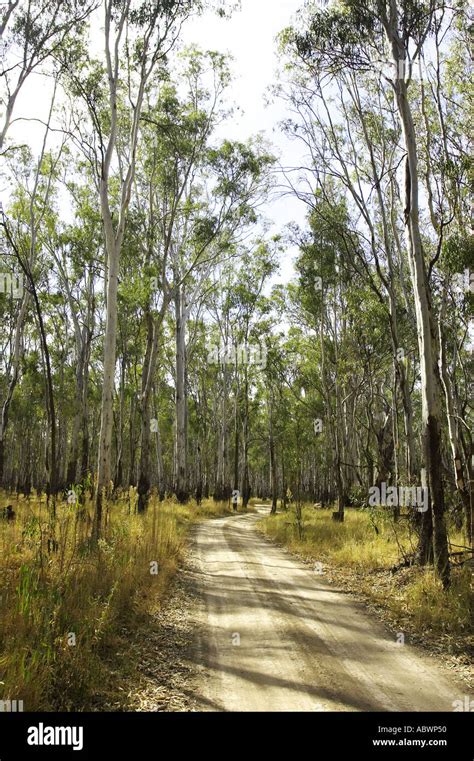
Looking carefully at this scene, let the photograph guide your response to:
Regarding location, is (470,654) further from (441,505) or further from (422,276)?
(422,276)

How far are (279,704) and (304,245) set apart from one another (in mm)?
16868

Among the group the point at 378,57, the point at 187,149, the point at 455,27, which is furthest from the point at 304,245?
the point at 378,57

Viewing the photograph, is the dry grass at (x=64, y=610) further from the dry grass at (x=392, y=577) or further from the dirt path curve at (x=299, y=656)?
the dry grass at (x=392, y=577)

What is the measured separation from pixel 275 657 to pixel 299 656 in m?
0.23

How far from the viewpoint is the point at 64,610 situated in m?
4.24

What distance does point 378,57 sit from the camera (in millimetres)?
9484

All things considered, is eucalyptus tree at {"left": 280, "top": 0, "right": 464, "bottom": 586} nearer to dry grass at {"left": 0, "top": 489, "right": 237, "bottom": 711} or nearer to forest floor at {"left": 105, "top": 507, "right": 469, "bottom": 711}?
forest floor at {"left": 105, "top": 507, "right": 469, "bottom": 711}

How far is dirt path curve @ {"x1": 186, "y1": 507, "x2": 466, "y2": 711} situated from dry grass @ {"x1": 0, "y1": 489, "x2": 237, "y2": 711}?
33.4 inches

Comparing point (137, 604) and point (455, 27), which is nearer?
point (137, 604)

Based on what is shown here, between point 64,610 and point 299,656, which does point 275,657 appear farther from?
point 64,610
